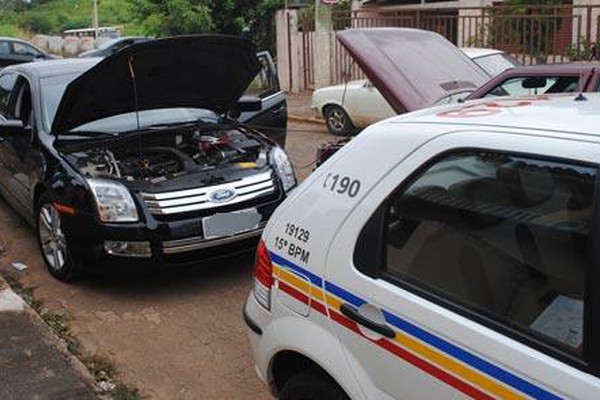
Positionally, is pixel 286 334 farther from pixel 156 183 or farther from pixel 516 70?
pixel 516 70

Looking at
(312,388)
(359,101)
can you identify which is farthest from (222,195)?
(359,101)

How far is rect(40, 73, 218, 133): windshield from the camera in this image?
6.03 metres

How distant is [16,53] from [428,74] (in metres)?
18.7

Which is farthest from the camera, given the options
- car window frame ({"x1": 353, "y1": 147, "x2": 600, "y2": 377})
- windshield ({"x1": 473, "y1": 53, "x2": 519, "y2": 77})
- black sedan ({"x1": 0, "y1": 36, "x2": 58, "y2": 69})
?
black sedan ({"x1": 0, "y1": 36, "x2": 58, "y2": 69})

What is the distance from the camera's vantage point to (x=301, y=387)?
2.72 meters

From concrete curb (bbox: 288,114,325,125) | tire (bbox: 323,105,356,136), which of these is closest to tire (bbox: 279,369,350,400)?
tire (bbox: 323,105,356,136)

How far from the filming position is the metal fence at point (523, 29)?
39.1 feet

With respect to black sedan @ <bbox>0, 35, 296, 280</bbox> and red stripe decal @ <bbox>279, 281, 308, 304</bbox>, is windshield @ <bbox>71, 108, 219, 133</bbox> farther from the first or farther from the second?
red stripe decal @ <bbox>279, 281, 308, 304</bbox>

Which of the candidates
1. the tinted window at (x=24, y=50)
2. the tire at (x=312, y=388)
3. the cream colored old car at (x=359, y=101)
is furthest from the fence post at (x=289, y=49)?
the tire at (x=312, y=388)

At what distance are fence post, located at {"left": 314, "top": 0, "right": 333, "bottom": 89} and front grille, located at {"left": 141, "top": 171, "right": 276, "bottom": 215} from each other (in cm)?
986

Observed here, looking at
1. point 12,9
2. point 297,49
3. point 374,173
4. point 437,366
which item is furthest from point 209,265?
point 12,9

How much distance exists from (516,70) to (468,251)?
3625 millimetres

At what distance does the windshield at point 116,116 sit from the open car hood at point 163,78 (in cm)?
7

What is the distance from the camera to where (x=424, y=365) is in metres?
2.16
